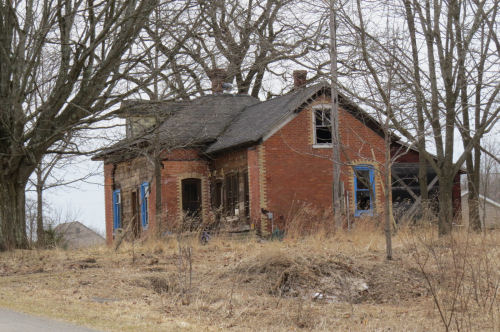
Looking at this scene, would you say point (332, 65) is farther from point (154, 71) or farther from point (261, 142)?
point (261, 142)

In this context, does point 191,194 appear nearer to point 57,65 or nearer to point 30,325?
point 57,65

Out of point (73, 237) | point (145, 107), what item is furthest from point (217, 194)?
point (73, 237)

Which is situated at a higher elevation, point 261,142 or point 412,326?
point 261,142

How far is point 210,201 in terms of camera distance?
106 feet

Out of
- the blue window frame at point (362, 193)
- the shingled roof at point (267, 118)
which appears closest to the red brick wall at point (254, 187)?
the shingled roof at point (267, 118)

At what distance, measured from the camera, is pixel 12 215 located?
19.3 metres

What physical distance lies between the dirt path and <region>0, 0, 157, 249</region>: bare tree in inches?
309

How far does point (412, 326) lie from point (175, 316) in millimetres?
2959

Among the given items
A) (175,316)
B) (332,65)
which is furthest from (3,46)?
(175,316)

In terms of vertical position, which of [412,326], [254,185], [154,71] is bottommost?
[412,326]

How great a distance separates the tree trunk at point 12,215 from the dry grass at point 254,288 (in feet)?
7.50

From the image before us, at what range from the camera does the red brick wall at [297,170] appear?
29125mm

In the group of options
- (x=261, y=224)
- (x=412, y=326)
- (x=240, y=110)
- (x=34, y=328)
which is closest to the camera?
(x=34, y=328)

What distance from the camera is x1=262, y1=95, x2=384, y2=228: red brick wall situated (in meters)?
29.1
